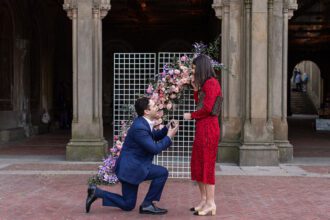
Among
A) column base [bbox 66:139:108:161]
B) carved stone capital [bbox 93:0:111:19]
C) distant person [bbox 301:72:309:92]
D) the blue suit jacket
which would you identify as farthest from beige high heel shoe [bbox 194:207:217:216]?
distant person [bbox 301:72:309:92]

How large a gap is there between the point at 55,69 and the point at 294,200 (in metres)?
14.8

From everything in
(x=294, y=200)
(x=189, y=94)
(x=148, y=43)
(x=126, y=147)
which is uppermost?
(x=148, y=43)

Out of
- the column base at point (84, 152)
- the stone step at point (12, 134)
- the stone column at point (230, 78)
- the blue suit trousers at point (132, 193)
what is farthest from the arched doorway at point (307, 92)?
the blue suit trousers at point (132, 193)

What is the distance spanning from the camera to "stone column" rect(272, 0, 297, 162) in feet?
36.1

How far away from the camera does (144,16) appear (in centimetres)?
2208

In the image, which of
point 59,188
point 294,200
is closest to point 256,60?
point 294,200

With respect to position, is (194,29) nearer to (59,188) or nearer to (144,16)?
(144,16)

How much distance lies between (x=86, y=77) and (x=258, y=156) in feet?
14.0

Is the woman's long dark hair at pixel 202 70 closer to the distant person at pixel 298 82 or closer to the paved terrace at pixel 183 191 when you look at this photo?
the paved terrace at pixel 183 191

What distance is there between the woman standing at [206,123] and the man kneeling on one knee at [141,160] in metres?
0.34

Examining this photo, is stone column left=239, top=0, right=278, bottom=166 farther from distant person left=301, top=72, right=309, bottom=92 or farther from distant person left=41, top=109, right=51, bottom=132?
distant person left=301, top=72, right=309, bottom=92

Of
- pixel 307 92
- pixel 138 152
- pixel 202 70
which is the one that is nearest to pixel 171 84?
pixel 202 70

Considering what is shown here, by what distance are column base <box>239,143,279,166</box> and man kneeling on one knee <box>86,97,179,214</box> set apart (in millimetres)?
4638

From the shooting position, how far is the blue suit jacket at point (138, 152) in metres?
5.99
